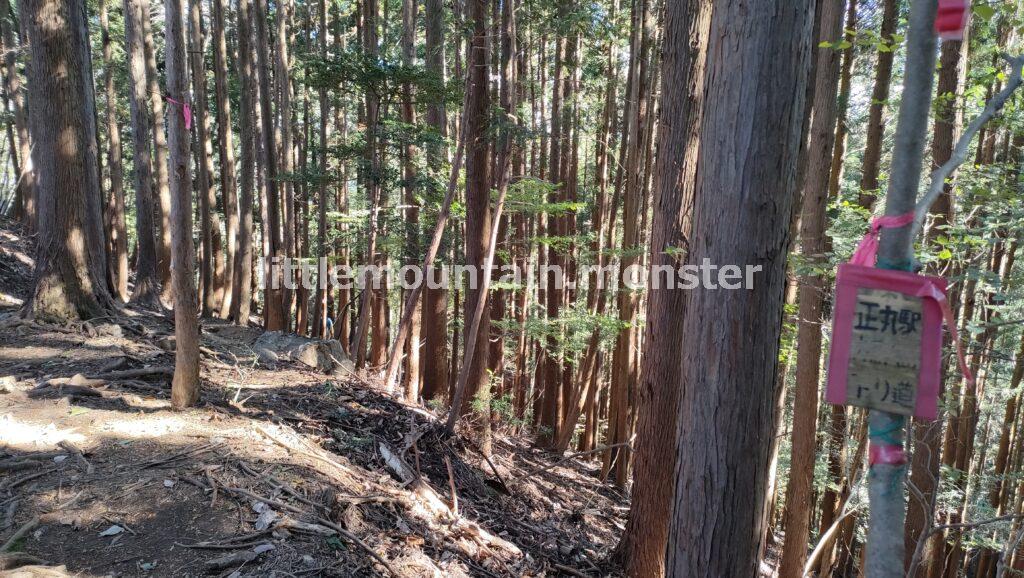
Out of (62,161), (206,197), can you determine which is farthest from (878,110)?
(206,197)

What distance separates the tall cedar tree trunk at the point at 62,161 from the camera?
7.06 m

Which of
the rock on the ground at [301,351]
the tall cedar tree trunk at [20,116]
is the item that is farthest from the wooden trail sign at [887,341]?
the tall cedar tree trunk at [20,116]

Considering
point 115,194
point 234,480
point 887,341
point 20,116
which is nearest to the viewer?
point 887,341

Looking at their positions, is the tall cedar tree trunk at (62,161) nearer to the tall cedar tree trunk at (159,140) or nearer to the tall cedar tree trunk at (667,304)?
the tall cedar tree trunk at (159,140)

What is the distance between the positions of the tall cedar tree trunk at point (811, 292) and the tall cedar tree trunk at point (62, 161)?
932 cm

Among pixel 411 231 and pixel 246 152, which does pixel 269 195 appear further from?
pixel 411 231

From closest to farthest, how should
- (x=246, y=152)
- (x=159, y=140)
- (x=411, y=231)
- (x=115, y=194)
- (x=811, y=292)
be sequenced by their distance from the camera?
(x=811, y=292), (x=411, y=231), (x=159, y=140), (x=246, y=152), (x=115, y=194)

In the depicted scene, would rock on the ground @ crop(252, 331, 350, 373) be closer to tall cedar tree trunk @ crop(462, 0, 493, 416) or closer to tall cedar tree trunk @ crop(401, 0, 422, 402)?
tall cedar tree trunk @ crop(401, 0, 422, 402)

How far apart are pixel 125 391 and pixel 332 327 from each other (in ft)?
34.6

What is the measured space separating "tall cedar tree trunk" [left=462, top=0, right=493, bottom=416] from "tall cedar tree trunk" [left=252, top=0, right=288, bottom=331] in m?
6.93

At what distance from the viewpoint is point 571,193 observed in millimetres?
14383

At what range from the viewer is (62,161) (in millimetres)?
7238

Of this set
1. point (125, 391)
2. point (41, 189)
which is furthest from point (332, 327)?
point (125, 391)

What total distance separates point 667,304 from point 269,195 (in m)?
11.1
